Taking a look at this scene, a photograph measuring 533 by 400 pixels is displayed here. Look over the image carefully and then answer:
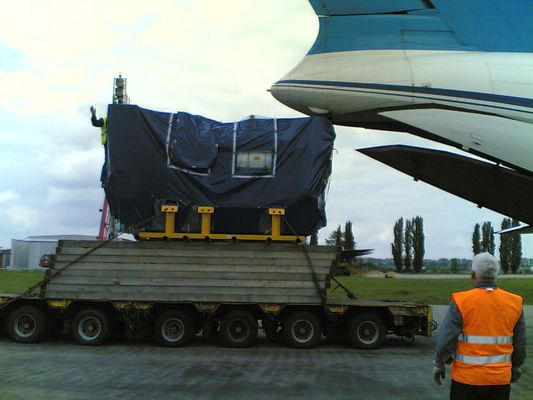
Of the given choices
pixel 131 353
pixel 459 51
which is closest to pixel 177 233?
pixel 131 353

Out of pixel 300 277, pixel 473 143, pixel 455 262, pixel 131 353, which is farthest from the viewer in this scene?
pixel 455 262

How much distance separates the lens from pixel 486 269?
12.9 ft

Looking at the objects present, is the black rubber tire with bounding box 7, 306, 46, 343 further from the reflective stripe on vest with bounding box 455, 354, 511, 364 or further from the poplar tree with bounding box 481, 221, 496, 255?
the poplar tree with bounding box 481, 221, 496, 255

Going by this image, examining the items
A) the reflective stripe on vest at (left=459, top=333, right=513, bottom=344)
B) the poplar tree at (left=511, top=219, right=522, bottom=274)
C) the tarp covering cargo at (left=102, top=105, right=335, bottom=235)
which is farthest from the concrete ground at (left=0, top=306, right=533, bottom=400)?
the poplar tree at (left=511, top=219, right=522, bottom=274)

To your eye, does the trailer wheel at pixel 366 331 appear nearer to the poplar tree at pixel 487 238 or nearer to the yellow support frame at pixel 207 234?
the yellow support frame at pixel 207 234

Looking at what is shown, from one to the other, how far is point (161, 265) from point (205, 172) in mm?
2087

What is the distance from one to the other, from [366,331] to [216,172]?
4.50 meters

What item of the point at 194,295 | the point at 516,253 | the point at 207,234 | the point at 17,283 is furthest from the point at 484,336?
the point at 516,253

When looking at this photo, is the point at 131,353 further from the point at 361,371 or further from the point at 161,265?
the point at 361,371

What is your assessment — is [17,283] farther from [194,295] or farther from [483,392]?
[483,392]

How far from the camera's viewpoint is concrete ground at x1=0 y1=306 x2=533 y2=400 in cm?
716

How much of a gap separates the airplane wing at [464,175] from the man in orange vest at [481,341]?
7637mm

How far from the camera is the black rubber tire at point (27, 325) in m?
11.3

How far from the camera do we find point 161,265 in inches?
429
